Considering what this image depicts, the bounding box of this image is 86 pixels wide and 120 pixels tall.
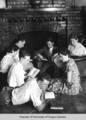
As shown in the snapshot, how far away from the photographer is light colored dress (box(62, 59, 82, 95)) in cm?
269

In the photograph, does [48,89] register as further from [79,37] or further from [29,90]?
[79,37]

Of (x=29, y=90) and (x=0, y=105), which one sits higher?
→ (x=29, y=90)

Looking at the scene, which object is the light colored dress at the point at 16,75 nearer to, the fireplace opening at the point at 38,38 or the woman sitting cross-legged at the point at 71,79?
the woman sitting cross-legged at the point at 71,79

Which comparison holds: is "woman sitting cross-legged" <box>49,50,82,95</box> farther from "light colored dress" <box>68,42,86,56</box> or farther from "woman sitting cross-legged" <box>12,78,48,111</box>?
"woman sitting cross-legged" <box>12,78,48,111</box>

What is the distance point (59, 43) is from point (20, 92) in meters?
1.03

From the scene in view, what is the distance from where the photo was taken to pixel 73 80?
278 centimetres

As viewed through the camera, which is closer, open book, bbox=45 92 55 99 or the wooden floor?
the wooden floor

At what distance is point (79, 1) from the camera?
2900 mm

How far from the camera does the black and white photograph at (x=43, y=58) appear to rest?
2320 millimetres

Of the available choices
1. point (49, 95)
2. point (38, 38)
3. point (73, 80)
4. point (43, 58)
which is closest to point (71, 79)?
point (73, 80)

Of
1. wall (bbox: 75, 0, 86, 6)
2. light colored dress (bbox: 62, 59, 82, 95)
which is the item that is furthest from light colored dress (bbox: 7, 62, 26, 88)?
wall (bbox: 75, 0, 86, 6)

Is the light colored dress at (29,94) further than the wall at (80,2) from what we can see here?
No

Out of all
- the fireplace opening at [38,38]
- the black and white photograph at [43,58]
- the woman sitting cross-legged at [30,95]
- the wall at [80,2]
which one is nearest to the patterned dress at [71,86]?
the black and white photograph at [43,58]

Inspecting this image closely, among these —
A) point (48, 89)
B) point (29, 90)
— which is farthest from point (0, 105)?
point (48, 89)
